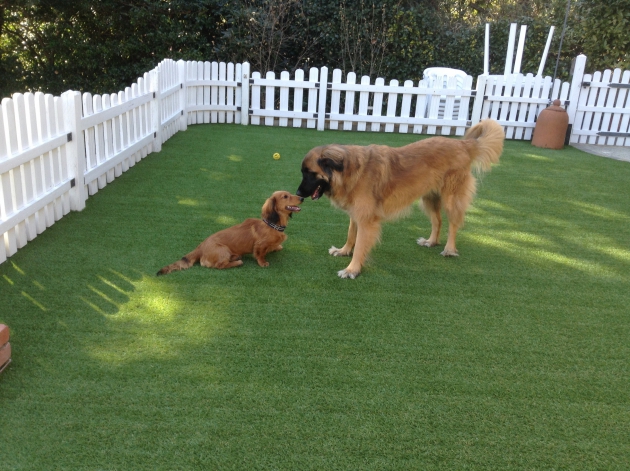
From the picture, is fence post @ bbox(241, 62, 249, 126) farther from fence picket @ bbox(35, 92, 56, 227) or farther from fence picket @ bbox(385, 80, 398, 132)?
fence picket @ bbox(35, 92, 56, 227)

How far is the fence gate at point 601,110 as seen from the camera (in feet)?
34.3

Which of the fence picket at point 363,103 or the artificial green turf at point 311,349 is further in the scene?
the fence picket at point 363,103

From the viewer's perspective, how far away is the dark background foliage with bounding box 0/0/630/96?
1275 cm

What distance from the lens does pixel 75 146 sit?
5.46 metres

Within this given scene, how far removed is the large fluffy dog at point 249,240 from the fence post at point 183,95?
5822 mm

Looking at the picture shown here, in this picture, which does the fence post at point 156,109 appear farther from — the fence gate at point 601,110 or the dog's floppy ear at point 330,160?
the fence gate at point 601,110

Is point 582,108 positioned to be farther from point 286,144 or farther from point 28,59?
point 28,59

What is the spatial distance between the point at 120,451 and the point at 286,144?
24.2 feet

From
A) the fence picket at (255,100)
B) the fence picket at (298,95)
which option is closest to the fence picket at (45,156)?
the fence picket at (255,100)

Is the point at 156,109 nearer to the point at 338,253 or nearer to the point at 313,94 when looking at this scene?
the point at 313,94

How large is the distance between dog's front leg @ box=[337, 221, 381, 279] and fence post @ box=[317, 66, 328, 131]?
6.68 metres

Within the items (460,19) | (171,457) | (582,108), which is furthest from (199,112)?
(460,19)

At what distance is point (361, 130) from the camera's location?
1103 cm

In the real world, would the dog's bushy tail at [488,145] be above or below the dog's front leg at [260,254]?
above
